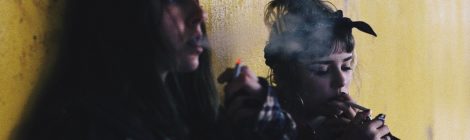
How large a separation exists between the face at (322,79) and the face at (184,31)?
704 millimetres

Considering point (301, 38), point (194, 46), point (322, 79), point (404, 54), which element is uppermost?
point (194, 46)

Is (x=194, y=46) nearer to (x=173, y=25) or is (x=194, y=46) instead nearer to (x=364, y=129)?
(x=173, y=25)

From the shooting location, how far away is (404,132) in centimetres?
374

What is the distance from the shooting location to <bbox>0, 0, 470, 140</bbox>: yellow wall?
5.35 feet

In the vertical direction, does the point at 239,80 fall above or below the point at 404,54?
above

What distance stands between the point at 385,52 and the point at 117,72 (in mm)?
2193

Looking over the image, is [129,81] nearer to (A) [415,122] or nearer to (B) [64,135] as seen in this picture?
(B) [64,135]

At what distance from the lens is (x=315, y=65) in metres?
2.31

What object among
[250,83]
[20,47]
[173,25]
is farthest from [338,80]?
[20,47]

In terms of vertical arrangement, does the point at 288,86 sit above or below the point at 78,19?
below

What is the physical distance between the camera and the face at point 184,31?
1.62 metres

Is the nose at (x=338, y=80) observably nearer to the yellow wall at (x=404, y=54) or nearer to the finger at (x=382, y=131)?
the finger at (x=382, y=131)

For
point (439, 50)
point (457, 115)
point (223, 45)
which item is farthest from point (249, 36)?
point (457, 115)

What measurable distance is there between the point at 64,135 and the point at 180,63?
1.06 feet
